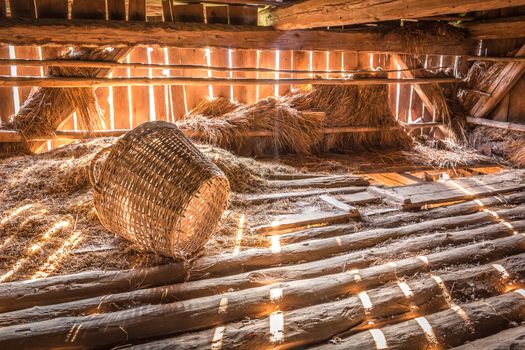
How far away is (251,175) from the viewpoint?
464 centimetres

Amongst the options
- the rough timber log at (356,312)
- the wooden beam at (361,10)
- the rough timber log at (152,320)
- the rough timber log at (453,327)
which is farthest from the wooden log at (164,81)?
the rough timber log at (453,327)

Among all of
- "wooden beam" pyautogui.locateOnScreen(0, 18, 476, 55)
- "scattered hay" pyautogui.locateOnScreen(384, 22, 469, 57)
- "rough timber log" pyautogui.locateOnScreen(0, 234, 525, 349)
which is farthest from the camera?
"scattered hay" pyautogui.locateOnScreen(384, 22, 469, 57)

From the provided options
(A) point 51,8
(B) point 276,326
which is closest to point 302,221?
(B) point 276,326

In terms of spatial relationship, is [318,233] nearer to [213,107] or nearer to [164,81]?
[164,81]

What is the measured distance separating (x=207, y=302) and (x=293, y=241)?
1.01 metres

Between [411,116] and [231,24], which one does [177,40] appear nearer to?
[231,24]

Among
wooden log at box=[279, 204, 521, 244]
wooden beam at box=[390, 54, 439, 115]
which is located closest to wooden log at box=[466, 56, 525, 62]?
wooden beam at box=[390, 54, 439, 115]

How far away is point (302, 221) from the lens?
3.61 meters

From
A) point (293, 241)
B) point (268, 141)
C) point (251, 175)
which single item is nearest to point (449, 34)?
point (268, 141)

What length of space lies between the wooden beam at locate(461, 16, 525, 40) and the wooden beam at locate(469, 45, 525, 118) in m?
0.31

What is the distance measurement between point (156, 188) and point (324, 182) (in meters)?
2.41

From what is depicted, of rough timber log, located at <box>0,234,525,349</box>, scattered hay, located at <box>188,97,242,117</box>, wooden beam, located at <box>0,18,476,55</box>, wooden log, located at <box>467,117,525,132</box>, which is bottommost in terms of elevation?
rough timber log, located at <box>0,234,525,349</box>

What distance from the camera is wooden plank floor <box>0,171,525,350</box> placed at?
2.19m

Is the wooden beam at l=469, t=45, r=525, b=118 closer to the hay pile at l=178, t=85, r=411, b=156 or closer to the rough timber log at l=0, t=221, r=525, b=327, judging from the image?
the hay pile at l=178, t=85, r=411, b=156
